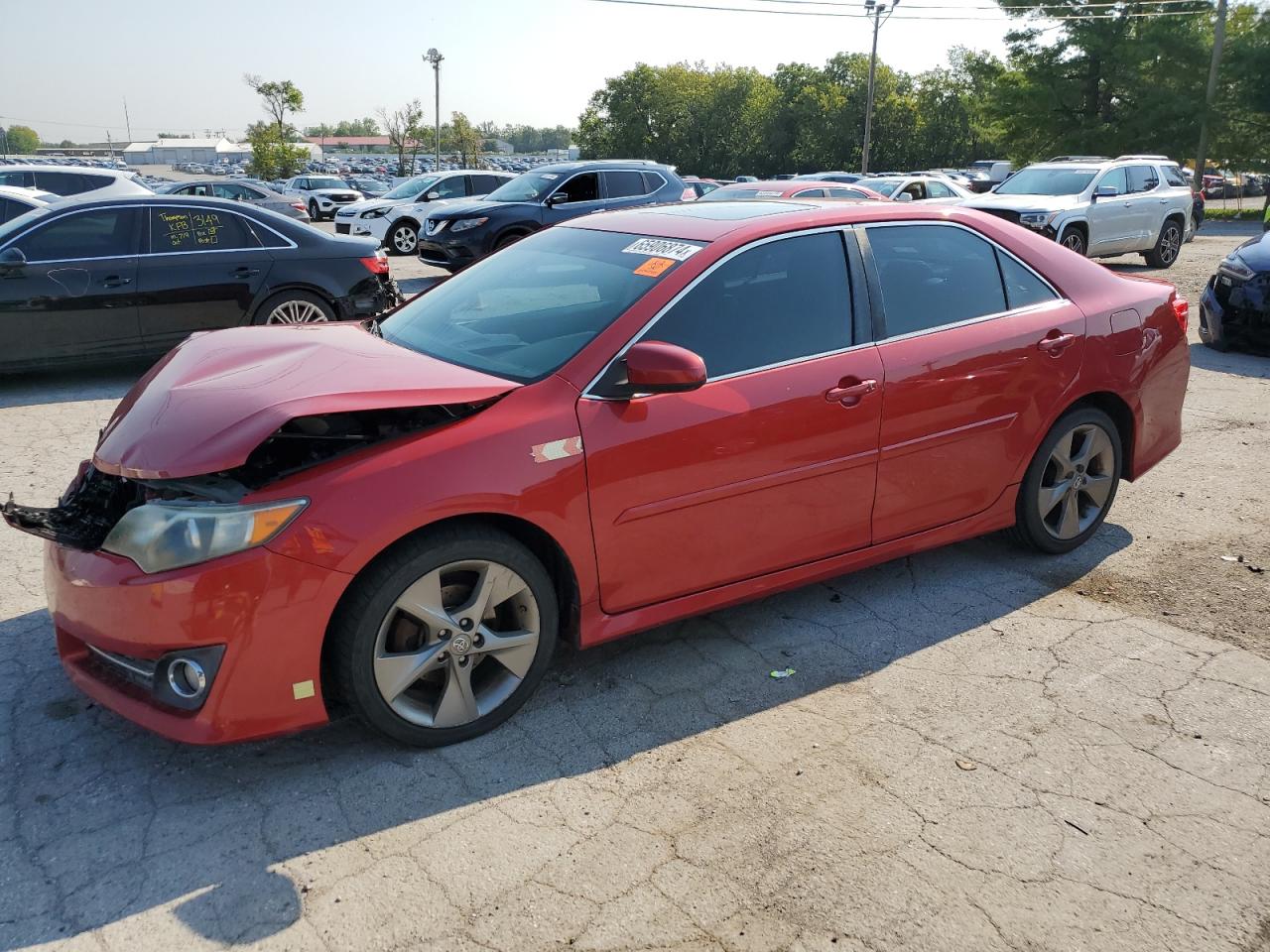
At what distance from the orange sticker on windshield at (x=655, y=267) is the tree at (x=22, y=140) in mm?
173770

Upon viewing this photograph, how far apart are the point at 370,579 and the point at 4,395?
254 inches

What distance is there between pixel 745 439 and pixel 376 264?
627cm

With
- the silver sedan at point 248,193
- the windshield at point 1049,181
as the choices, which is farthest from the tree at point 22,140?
the windshield at point 1049,181

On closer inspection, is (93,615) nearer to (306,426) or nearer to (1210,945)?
(306,426)

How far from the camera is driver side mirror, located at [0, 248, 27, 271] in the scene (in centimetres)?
752

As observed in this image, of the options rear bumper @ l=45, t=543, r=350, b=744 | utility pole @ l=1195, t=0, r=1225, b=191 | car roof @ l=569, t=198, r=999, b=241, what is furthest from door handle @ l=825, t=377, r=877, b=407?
utility pole @ l=1195, t=0, r=1225, b=191

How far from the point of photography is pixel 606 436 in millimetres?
3256

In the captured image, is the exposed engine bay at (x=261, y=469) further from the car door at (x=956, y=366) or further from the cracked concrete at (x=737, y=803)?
the car door at (x=956, y=366)

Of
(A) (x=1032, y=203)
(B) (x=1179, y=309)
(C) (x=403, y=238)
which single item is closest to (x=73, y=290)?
(B) (x=1179, y=309)

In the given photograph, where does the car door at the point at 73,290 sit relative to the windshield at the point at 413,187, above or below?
below

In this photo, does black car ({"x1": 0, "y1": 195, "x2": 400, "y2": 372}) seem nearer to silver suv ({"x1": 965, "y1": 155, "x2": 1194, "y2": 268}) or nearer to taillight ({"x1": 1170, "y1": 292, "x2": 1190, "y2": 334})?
taillight ({"x1": 1170, "y1": 292, "x2": 1190, "y2": 334})

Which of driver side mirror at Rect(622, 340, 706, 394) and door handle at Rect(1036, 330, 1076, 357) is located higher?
driver side mirror at Rect(622, 340, 706, 394)

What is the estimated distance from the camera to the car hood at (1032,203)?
49.3 ft

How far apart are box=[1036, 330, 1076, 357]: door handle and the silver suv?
1140cm
